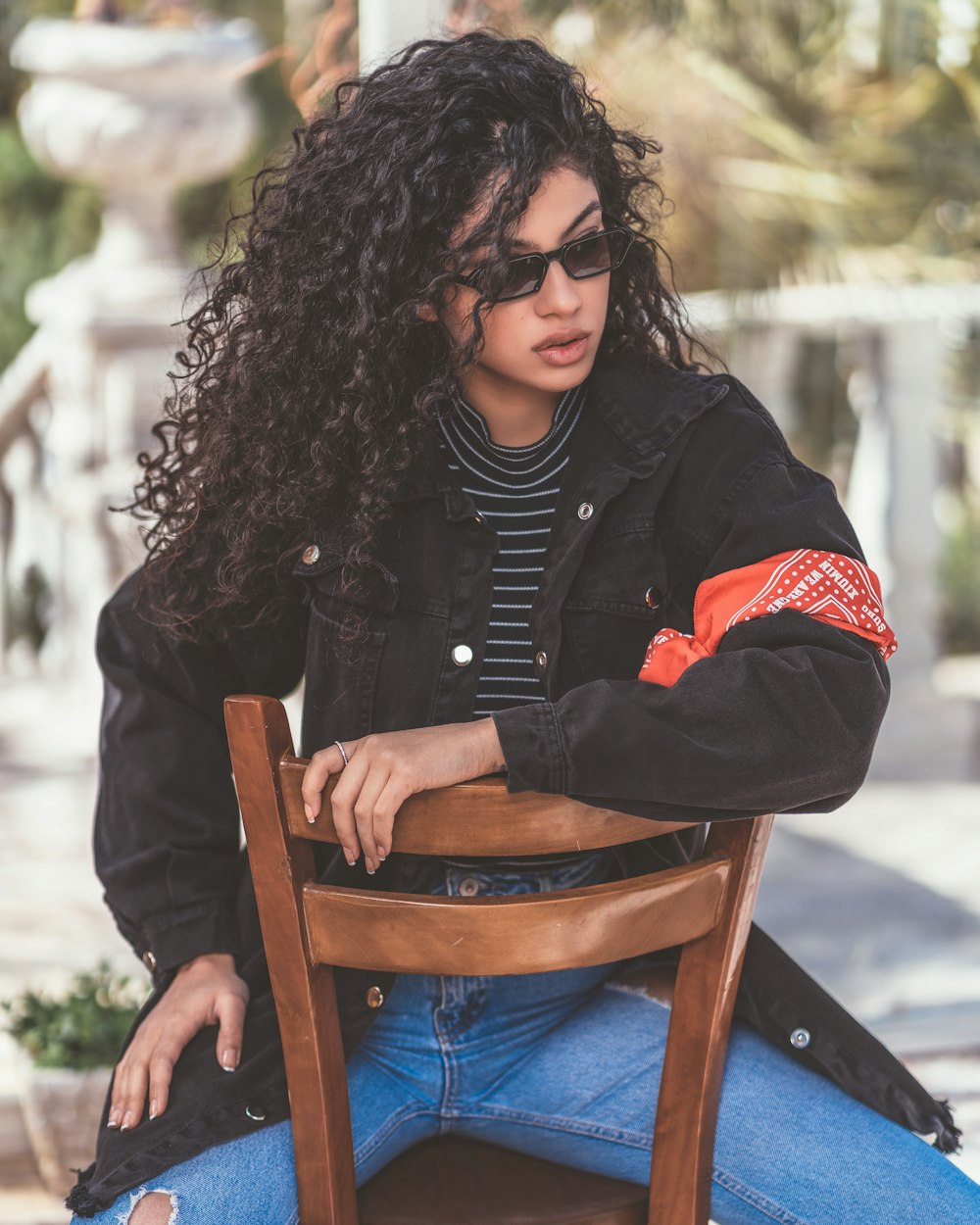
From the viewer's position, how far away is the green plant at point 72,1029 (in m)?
2.12

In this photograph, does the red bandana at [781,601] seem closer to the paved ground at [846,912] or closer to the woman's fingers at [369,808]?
the woman's fingers at [369,808]

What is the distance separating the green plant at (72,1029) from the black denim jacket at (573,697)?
2.03ft

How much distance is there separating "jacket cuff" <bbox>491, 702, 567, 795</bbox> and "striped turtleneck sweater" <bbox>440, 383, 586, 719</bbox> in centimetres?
28

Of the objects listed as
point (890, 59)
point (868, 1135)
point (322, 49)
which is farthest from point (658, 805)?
point (890, 59)

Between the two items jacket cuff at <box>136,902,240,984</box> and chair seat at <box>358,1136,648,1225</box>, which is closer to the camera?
chair seat at <box>358,1136,648,1225</box>

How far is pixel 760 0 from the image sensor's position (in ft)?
19.1

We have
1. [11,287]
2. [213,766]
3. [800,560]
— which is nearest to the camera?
[800,560]

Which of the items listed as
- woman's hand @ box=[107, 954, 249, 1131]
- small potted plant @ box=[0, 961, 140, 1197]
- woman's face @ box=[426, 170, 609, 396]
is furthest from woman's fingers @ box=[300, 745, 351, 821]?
small potted plant @ box=[0, 961, 140, 1197]

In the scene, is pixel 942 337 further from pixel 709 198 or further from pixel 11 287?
pixel 11 287

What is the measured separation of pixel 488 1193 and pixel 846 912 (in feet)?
7.42

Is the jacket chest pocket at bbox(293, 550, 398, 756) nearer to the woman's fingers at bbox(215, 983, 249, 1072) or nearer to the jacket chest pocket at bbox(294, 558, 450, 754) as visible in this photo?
the jacket chest pocket at bbox(294, 558, 450, 754)

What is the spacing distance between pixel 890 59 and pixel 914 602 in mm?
2045

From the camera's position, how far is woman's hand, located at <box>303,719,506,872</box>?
118cm

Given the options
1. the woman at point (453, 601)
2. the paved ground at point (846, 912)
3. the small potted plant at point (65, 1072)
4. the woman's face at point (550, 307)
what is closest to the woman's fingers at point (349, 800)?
the woman at point (453, 601)
